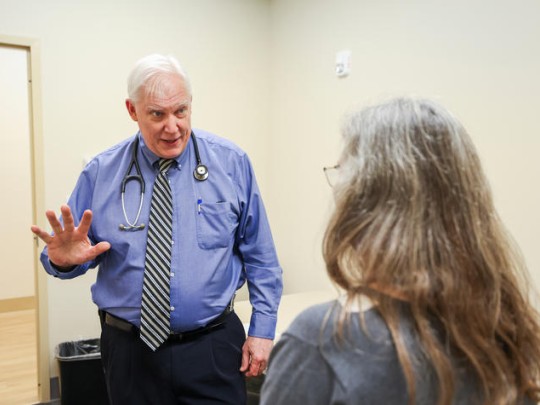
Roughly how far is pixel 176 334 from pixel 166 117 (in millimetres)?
646

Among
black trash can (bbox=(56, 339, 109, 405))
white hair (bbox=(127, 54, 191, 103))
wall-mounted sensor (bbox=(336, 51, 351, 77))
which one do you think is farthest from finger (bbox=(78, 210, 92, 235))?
wall-mounted sensor (bbox=(336, 51, 351, 77))

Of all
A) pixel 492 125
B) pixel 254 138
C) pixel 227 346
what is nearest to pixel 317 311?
pixel 227 346

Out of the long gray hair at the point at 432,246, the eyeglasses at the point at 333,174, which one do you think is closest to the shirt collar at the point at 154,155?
the eyeglasses at the point at 333,174

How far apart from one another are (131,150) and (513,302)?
1.21 metres

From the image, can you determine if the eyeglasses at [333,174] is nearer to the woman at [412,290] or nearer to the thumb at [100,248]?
the woman at [412,290]

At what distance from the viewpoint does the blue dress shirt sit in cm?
145

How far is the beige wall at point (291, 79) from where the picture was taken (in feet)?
6.38

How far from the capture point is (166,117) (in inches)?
59.0

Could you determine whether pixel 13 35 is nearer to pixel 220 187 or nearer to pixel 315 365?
pixel 220 187

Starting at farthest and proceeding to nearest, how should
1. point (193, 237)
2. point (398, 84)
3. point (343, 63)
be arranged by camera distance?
point (343, 63)
point (398, 84)
point (193, 237)

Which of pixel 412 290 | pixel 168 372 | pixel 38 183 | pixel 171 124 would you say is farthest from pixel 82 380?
pixel 412 290

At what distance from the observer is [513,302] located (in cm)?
76

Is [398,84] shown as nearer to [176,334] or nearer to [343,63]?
[343,63]

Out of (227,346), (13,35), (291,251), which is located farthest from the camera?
(291,251)
